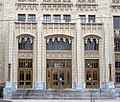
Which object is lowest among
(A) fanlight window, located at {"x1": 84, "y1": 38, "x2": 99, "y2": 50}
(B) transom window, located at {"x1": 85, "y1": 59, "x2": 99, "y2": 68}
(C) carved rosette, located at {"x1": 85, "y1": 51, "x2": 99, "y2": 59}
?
(B) transom window, located at {"x1": 85, "y1": 59, "x2": 99, "y2": 68}

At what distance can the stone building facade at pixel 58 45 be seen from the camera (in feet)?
140

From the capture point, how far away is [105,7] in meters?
45.6

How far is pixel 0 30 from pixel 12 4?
3924 millimetres

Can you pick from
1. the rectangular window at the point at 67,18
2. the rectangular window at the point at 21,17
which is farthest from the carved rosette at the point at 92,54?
the rectangular window at the point at 21,17

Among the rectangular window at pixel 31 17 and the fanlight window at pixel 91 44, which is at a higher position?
the rectangular window at pixel 31 17

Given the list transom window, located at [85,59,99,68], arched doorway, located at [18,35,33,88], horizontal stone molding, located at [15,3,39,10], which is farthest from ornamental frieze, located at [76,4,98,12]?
arched doorway, located at [18,35,33,88]

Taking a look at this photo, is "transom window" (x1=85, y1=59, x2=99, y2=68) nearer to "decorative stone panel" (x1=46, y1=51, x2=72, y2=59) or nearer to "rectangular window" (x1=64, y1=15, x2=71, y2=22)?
"decorative stone panel" (x1=46, y1=51, x2=72, y2=59)

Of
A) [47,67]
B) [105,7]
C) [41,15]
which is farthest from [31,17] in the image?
[105,7]

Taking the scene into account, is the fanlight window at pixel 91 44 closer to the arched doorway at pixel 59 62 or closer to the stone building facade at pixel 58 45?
the stone building facade at pixel 58 45

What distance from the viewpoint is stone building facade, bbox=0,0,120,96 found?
140ft

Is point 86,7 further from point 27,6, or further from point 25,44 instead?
point 25,44

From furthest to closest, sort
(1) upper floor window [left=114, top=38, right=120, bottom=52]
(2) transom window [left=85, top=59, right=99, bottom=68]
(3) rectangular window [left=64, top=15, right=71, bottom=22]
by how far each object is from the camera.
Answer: (1) upper floor window [left=114, top=38, right=120, bottom=52] → (3) rectangular window [left=64, top=15, right=71, bottom=22] → (2) transom window [left=85, top=59, right=99, bottom=68]

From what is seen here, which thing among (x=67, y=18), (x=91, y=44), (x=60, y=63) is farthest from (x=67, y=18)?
(x=60, y=63)

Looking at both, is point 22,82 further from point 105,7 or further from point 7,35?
point 105,7
